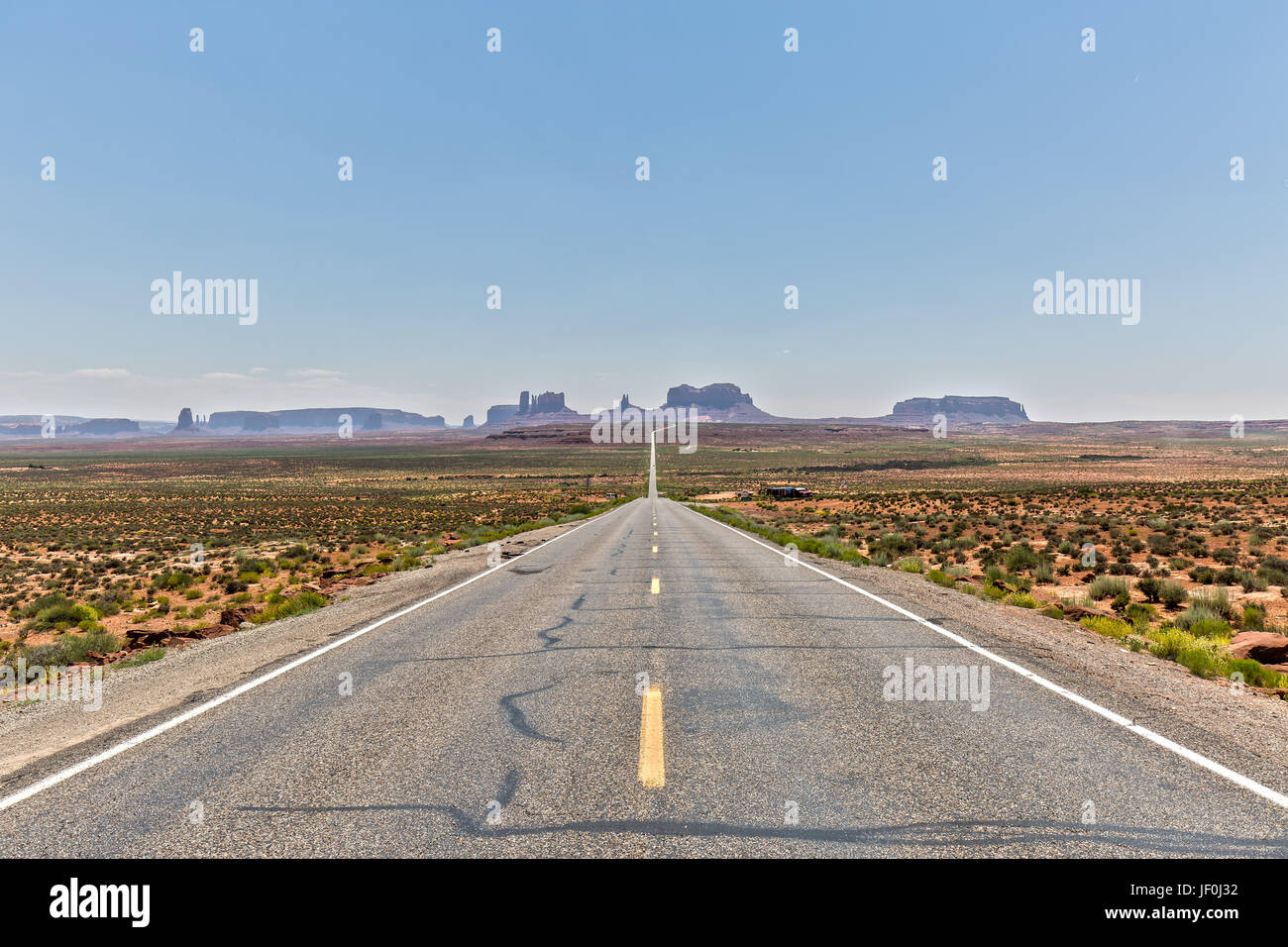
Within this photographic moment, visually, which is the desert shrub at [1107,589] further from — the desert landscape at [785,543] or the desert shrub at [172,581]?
the desert shrub at [172,581]

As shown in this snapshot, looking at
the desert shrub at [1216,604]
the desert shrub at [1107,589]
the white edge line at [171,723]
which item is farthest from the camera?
the desert shrub at [1107,589]

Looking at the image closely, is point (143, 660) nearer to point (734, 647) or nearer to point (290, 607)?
point (290, 607)

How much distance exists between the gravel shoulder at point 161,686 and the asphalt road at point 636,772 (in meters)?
0.54

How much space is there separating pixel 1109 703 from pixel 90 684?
35.4ft

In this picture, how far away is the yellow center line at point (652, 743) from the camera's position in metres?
4.58

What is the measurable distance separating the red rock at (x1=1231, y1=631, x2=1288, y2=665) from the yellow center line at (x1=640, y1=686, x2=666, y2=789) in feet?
25.2

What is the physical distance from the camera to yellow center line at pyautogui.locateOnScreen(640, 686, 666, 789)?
4582 millimetres

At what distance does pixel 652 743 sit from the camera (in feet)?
17.1

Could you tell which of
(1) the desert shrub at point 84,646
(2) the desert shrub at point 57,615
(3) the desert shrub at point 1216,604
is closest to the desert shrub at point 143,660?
(1) the desert shrub at point 84,646

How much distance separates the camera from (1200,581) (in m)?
16.9

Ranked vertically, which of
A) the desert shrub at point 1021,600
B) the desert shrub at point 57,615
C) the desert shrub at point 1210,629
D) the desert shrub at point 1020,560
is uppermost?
the desert shrub at point 1210,629

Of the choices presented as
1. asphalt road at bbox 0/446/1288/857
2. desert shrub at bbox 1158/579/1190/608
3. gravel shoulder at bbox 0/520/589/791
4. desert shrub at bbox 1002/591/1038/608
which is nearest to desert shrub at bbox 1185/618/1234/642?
desert shrub at bbox 1002/591/1038/608
